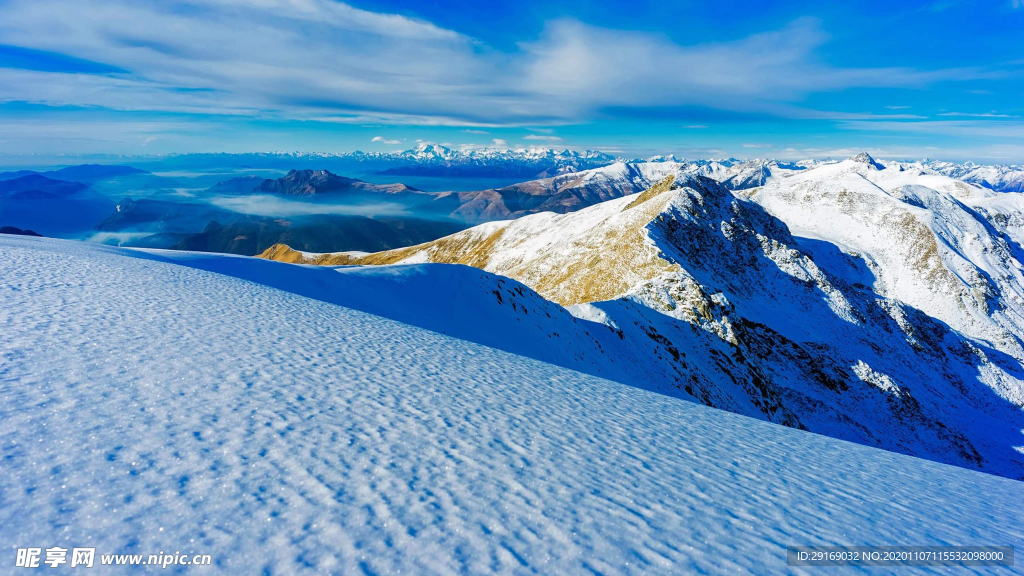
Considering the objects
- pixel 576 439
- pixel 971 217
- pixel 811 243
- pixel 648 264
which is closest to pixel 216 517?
pixel 576 439

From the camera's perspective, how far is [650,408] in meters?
13.9

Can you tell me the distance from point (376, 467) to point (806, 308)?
106006 millimetres

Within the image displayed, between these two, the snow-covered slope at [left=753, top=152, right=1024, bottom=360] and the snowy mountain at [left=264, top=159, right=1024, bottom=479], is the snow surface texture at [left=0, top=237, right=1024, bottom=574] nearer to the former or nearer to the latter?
the snowy mountain at [left=264, top=159, right=1024, bottom=479]

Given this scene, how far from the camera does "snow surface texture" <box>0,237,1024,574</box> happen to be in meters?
5.31

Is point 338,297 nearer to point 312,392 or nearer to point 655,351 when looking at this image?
point 312,392

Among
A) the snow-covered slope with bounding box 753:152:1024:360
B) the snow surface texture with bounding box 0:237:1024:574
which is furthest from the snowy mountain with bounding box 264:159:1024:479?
the snow surface texture with bounding box 0:237:1024:574

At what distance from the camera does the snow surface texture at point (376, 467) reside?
209 inches

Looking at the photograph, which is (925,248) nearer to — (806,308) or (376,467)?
(806,308)

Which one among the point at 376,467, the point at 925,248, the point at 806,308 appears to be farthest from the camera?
the point at 925,248

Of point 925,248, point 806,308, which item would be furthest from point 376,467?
point 925,248

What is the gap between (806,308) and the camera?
293 feet

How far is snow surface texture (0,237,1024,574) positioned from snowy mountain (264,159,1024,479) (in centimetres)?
2289

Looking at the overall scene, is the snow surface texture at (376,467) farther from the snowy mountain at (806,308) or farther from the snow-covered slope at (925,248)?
the snow-covered slope at (925,248)

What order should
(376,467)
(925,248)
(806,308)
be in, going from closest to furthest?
1. (376,467)
2. (806,308)
3. (925,248)
